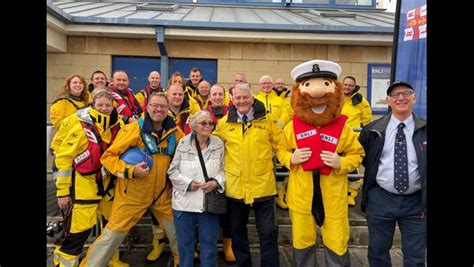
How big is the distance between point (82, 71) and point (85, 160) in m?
4.36

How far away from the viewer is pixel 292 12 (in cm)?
871

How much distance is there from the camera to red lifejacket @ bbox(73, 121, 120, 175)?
3211mm

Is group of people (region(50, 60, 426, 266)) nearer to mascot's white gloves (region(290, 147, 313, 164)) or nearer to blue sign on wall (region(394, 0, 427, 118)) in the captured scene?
mascot's white gloves (region(290, 147, 313, 164))

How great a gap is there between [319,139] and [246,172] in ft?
2.39

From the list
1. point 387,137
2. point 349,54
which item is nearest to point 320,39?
point 349,54

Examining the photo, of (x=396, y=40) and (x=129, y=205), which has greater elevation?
(x=396, y=40)

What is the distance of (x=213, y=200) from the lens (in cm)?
313

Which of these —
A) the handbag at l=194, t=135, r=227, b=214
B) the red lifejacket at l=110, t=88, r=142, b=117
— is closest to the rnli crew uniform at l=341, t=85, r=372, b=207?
the handbag at l=194, t=135, r=227, b=214

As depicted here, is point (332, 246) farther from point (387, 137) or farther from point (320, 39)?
point (320, 39)

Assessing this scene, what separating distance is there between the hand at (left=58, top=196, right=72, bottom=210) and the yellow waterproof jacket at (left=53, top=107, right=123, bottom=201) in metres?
0.04

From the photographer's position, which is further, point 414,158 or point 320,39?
point 320,39

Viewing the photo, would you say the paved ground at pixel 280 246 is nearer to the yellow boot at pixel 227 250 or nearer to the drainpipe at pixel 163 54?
the yellow boot at pixel 227 250
